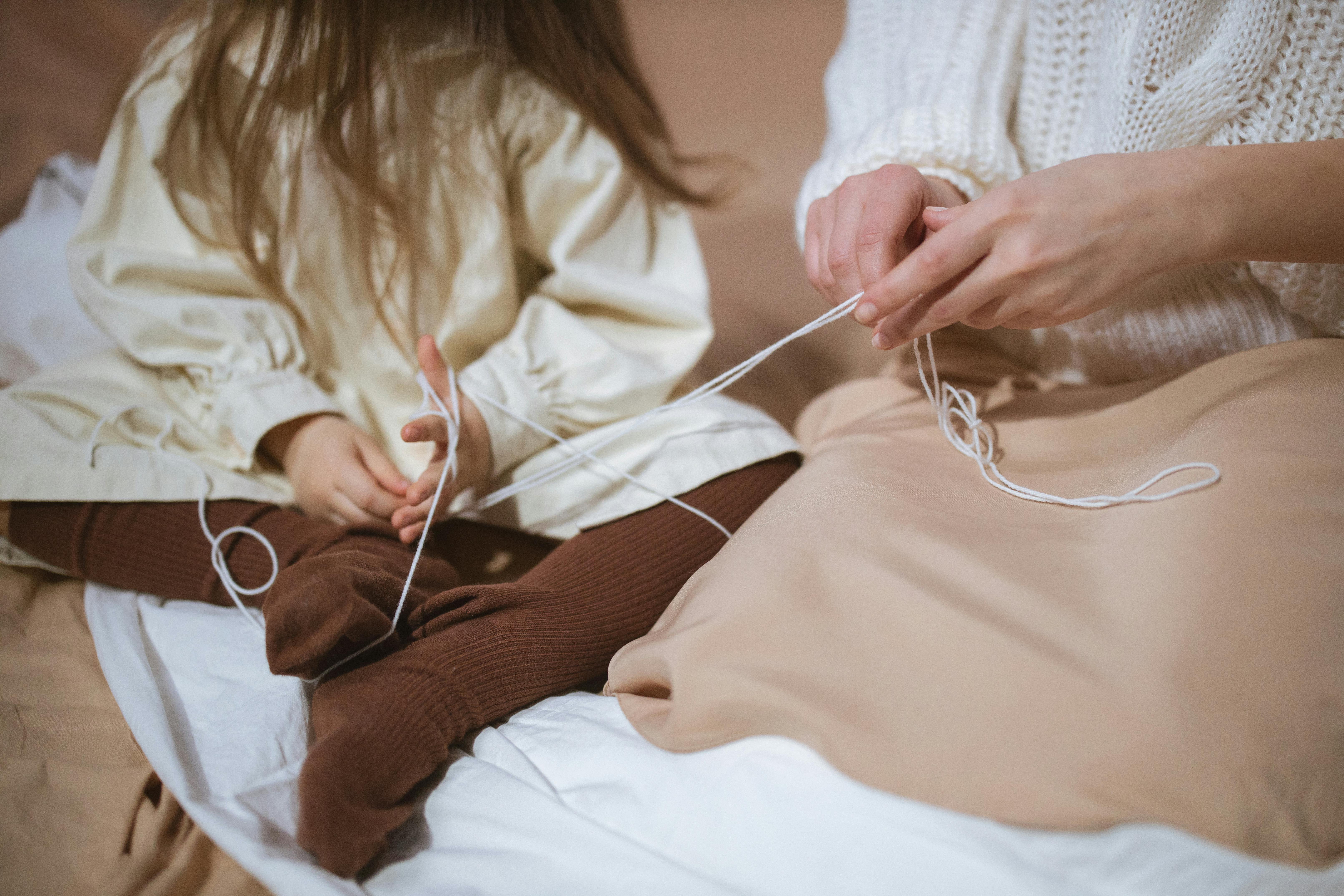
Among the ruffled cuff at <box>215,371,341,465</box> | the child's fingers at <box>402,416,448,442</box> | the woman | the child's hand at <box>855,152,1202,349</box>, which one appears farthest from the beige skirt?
the ruffled cuff at <box>215,371,341,465</box>

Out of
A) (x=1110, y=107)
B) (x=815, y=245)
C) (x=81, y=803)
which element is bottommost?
(x=81, y=803)

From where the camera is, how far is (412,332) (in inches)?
29.1

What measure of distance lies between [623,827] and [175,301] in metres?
0.58

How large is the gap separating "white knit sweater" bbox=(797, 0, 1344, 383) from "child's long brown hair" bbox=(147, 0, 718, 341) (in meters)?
0.26

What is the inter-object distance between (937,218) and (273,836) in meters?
0.49

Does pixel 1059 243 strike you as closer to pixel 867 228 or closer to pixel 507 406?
pixel 867 228

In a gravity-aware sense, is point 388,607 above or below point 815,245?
below

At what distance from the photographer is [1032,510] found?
1.52 feet

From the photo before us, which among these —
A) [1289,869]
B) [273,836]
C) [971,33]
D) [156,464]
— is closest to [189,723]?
[273,836]

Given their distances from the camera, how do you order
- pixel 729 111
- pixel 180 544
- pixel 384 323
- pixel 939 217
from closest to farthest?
pixel 939 217 → pixel 180 544 → pixel 384 323 → pixel 729 111

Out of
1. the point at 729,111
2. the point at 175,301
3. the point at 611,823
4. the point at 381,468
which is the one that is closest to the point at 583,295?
the point at 381,468

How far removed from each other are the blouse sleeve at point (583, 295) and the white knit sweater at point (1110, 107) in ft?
0.50

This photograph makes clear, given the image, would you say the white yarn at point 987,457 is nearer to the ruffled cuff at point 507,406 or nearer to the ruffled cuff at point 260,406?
the ruffled cuff at point 507,406

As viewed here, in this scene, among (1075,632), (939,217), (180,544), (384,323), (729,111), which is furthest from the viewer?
(729,111)
